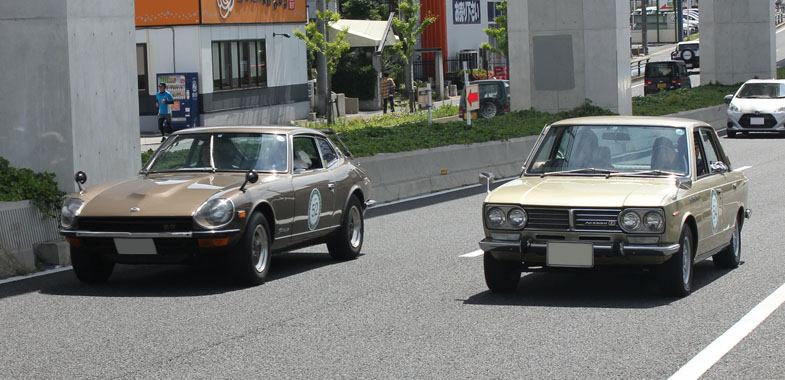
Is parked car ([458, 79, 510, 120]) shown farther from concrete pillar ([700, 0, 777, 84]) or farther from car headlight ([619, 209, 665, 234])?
car headlight ([619, 209, 665, 234])

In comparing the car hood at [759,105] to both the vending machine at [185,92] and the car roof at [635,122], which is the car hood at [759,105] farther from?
the car roof at [635,122]

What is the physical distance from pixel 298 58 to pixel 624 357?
1602 inches

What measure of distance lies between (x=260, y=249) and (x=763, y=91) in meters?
24.4

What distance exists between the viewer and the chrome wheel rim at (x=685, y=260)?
31.5 feet

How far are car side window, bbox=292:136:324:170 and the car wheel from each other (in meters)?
25.5

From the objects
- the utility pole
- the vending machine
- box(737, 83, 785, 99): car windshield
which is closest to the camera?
box(737, 83, 785, 99): car windshield

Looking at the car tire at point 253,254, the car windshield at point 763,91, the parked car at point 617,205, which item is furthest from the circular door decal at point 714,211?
the car windshield at point 763,91

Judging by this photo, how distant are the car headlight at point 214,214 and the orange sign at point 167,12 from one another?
3078 centimetres

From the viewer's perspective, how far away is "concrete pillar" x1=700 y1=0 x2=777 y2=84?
45.8m

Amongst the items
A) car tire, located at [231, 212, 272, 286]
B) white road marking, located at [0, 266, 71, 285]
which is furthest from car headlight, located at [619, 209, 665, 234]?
white road marking, located at [0, 266, 71, 285]

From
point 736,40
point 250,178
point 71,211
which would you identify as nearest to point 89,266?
point 71,211

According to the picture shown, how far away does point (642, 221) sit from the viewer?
30.5ft

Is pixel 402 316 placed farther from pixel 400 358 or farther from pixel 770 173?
pixel 770 173

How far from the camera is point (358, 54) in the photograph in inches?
2164
